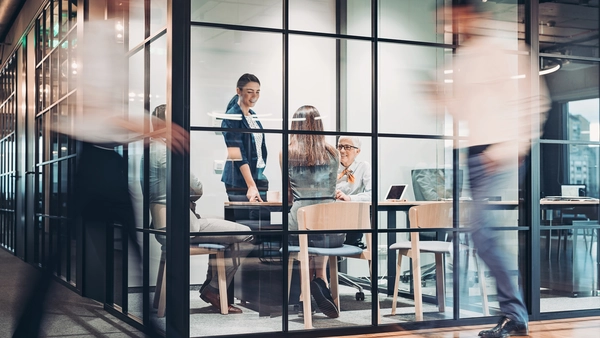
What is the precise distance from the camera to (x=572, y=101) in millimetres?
5293

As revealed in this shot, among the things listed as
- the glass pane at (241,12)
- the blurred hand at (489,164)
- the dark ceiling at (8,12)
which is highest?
the dark ceiling at (8,12)

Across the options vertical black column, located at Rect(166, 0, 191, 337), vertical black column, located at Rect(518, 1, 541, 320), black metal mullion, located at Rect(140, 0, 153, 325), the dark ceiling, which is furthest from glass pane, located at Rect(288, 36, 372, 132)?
the dark ceiling

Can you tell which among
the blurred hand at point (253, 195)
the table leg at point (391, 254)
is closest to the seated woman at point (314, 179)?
the blurred hand at point (253, 195)

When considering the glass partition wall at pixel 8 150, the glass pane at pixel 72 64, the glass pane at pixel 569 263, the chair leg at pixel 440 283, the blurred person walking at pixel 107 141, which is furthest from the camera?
the glass partition wall at pixel 8 150

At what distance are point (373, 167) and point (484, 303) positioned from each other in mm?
1185

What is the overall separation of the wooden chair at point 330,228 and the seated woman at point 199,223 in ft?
1.04

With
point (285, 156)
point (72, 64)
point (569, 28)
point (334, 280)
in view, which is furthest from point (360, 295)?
point (72, 64)

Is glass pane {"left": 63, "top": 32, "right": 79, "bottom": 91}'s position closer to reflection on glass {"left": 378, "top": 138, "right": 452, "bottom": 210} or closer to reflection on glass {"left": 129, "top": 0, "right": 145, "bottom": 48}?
reflection on glass {"left": 129, "top": 0, "right": 145, "bottom": 48}

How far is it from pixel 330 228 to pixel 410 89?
3.25ft

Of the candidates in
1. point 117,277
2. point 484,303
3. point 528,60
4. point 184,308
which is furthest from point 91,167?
point 528,60

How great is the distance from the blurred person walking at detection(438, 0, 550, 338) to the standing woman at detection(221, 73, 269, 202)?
1202 millimetres

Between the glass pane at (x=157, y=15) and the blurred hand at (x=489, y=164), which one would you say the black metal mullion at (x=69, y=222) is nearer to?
the glass pane at (x=157, y=15)

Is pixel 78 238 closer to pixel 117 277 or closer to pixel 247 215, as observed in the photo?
pixel 117 277

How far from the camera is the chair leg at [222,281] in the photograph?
13.3ft
